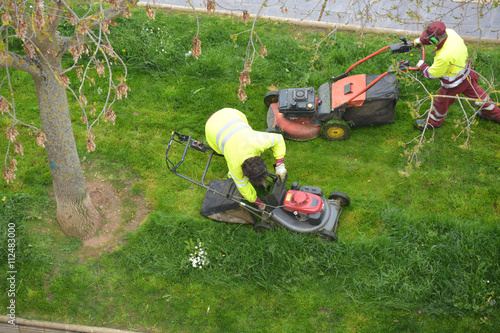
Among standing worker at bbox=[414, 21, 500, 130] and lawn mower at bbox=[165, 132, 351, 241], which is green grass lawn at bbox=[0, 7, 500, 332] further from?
standing worker at bbox=[414, 21, 500, 130]

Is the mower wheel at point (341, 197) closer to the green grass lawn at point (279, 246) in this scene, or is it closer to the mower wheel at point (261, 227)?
the green grass lawn at point (279, 246)

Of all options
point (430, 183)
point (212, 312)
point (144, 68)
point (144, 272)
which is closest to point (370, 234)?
point (430, 183)

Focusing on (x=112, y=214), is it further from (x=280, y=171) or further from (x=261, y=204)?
(x=280, y=171)

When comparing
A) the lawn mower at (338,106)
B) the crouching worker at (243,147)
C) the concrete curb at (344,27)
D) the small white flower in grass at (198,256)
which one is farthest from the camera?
the concrete curb at (344,27)

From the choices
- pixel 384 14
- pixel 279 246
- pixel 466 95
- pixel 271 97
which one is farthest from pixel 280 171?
pixel 384 14

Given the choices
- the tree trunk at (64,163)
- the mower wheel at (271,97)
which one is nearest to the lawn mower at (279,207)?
the tree trunk at (64,163)

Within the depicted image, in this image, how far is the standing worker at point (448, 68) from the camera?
6180 mm

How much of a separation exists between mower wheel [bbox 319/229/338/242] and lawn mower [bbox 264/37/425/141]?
203 centimetres

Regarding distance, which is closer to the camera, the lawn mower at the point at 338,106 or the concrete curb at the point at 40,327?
the concrete curb at the point at 40,327

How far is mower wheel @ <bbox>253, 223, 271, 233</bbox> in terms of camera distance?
5922mm

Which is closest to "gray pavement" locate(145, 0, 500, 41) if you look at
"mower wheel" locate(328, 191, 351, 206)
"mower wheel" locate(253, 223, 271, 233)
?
"mower wheel" locate(328, 191, 351, 206)

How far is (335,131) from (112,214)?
3764 millimetres

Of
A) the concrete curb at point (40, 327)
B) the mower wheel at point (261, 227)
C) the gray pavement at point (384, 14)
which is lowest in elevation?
the concrete curb at point (40, 327)

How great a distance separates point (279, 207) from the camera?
5.79 metres
